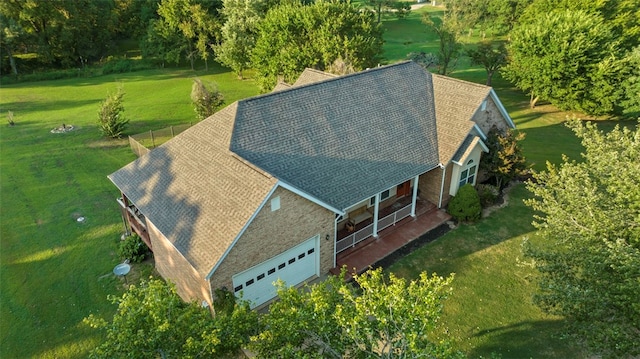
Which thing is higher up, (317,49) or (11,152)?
(317,49)

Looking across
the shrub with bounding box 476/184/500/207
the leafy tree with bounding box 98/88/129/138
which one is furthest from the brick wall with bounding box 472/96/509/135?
the leafy tree with bounding box 98/88/129/138

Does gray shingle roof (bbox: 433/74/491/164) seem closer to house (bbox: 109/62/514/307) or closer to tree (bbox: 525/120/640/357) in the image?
house (bbox: 109/62/514/307)

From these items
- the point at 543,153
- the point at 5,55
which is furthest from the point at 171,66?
the point at 543,153

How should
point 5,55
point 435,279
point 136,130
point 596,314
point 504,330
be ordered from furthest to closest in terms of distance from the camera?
point 5,55 → point 136,130 → point 504,330 → point 596,314 → point 435,279

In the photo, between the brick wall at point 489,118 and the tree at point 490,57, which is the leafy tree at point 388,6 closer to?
the tree at point 490,57

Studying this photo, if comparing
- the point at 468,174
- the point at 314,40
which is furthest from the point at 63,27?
the point at 468,174

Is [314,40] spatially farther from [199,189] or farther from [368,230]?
[199,189]

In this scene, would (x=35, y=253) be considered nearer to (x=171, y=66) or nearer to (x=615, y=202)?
(x=615, y=202)
